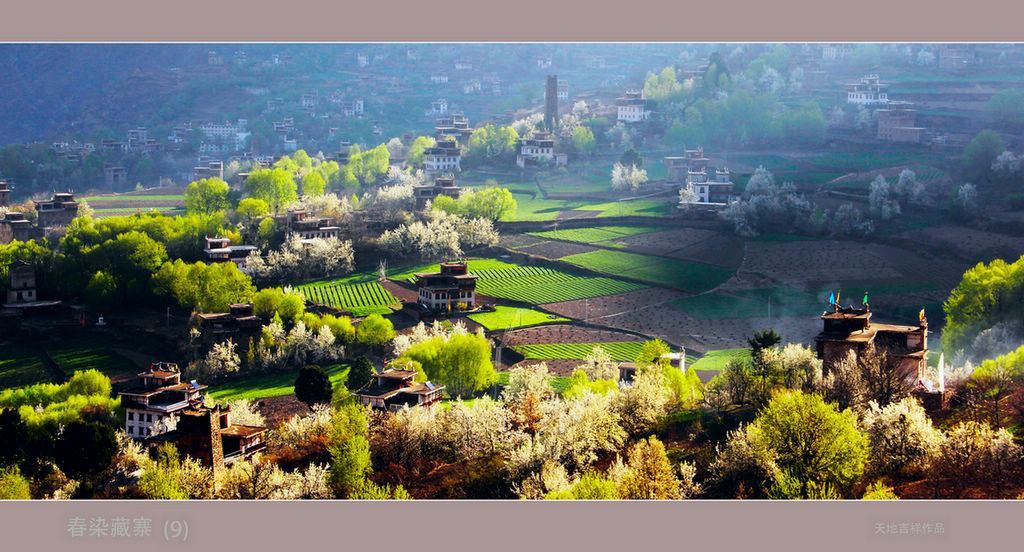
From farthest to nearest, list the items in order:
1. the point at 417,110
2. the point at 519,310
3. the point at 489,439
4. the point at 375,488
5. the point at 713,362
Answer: the point at 417,110
the point at 519,310
the point at 713,362
the point at 489,439
the point at 375,488

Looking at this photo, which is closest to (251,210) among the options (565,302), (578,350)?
(565,302)

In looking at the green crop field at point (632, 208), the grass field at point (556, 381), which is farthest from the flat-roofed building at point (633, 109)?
the grass field at point (556, 381)

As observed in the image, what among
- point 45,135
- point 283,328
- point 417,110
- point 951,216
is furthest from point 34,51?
point 951,216

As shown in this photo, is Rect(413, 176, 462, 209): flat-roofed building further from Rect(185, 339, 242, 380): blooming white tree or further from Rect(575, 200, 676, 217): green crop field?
Rect(185, 339, 242, 380): blooming white tree

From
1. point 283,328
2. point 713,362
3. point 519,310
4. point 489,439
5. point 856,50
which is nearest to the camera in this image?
point 489,439

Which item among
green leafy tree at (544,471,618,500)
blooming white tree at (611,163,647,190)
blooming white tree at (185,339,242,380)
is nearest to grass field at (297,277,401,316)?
blooming white tree at (185,339,242,380)

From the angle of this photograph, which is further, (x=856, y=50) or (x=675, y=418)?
(x=856, y=50)

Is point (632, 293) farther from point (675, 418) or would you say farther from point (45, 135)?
point (45, 135)
